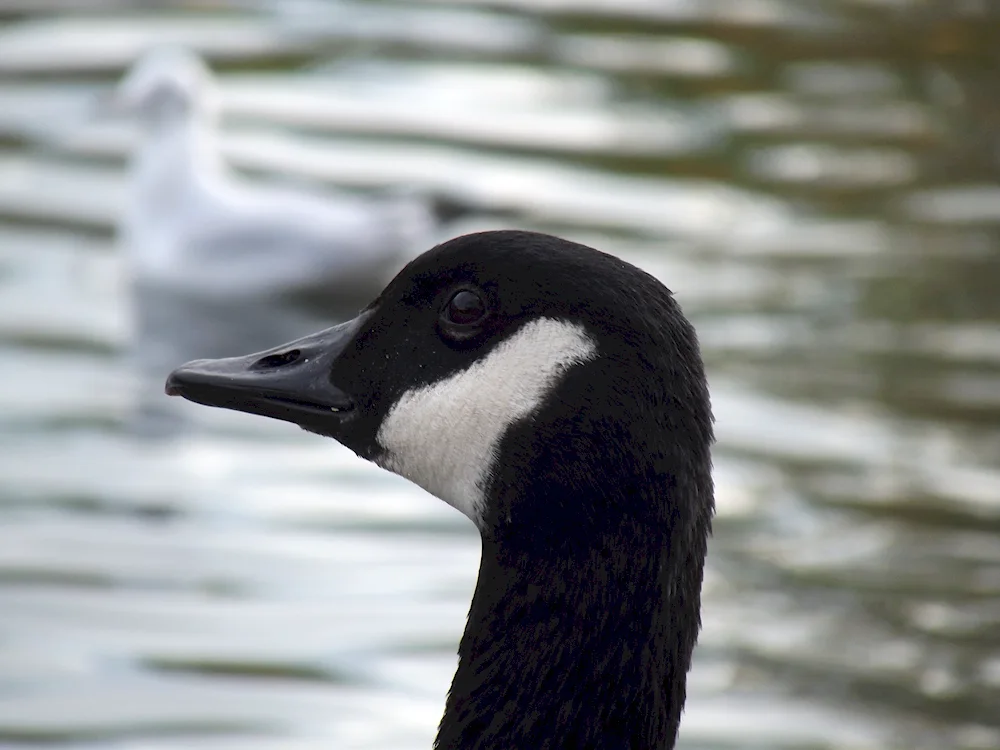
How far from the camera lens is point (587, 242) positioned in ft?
32.2

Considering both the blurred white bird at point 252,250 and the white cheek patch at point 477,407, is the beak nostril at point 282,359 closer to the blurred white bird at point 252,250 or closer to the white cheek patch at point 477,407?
the white cheek patch at point 477,407

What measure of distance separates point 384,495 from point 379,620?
1.11 m

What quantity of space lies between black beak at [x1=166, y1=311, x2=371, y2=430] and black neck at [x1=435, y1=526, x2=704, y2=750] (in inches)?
18.8

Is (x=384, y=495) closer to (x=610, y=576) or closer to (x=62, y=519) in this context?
(x=62, y=519)

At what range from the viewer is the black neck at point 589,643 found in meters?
3.31

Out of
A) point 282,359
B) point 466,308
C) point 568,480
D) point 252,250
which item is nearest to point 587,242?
point 252,250

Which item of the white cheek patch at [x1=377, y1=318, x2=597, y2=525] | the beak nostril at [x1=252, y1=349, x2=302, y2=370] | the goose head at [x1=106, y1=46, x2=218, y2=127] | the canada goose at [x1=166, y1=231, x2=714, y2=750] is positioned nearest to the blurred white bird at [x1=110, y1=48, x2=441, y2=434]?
the goose head at [x1=106, y1=46, x2=218, y2=127]

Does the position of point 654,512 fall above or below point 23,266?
below

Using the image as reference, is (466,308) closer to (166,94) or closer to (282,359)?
(282,359)

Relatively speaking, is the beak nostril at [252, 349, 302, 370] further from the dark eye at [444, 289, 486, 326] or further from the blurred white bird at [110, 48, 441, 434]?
the blurred white bird at [110, 48, 441, 434]

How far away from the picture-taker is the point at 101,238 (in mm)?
10844

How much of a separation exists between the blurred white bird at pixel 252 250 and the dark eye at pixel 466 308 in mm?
6066

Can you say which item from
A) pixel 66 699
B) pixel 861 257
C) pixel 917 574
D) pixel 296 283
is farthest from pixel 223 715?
pixel 861 257

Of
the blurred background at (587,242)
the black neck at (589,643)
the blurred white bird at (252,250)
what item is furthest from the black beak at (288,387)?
the blurred white bird at (252,250)
